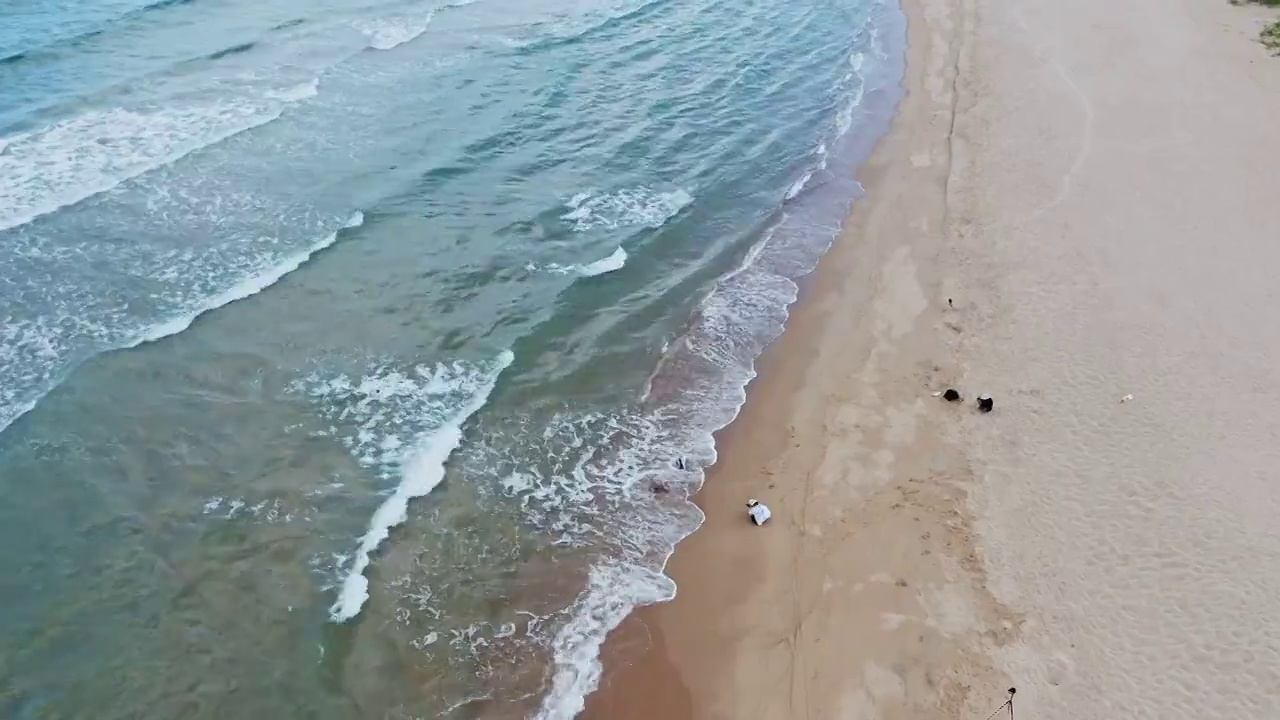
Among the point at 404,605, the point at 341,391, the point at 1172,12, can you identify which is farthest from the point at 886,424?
the point at 1172,12

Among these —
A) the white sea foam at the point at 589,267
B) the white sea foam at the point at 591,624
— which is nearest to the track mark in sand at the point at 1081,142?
the white sea foam at the point at 589,267

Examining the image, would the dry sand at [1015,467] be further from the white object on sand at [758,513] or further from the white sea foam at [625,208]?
the white sea foam at [625,208]

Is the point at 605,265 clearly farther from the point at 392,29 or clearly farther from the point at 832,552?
the point at 392,29

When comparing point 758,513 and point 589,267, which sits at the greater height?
point 589,267

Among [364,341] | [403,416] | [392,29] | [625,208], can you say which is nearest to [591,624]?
[403,416]

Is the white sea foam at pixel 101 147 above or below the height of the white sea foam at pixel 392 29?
below
